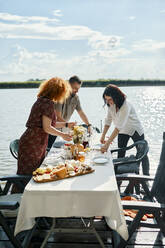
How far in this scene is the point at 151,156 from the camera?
6.46m

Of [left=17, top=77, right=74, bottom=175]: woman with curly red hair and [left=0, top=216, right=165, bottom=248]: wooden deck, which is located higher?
[left=17, top=77, right=74, bottom=175]: woman with curly red hair

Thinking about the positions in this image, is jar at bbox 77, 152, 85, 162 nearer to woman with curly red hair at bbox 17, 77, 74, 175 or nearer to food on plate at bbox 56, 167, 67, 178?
woman with curly red hair at bbox 17, 77, 74, 175

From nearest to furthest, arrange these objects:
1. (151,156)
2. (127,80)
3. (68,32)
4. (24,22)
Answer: (151,156) < (127,80) < (24,22) < (68,32)

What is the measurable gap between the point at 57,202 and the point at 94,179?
36 cm

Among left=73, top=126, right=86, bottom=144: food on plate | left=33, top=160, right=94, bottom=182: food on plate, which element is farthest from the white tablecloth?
left=73, top=126, right=86, bottom=144: food on plate

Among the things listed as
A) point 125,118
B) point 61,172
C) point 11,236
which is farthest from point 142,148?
point 11,236

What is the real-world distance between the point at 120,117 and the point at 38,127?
3.79ft

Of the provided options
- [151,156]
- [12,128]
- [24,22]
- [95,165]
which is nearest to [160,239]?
[95,165]

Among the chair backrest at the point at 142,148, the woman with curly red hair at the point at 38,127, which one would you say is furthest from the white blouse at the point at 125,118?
the woman with curly red hair at the point at 38,127

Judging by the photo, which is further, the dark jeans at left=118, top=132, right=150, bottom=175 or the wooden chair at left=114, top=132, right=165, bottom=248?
the dark jeans at left=118, top=132, right=150, bottom=175

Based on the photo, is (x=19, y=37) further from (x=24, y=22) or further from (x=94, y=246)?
(x=94, y=246)

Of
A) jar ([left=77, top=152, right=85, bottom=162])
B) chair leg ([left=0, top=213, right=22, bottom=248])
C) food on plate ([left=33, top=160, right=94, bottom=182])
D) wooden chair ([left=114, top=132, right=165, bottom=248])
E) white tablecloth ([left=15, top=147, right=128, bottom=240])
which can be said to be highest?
food on plate ([left=33, top=160, right=94, bottom=182])

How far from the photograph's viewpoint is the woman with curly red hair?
2838mm

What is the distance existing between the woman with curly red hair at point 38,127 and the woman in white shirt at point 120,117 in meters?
0.68
